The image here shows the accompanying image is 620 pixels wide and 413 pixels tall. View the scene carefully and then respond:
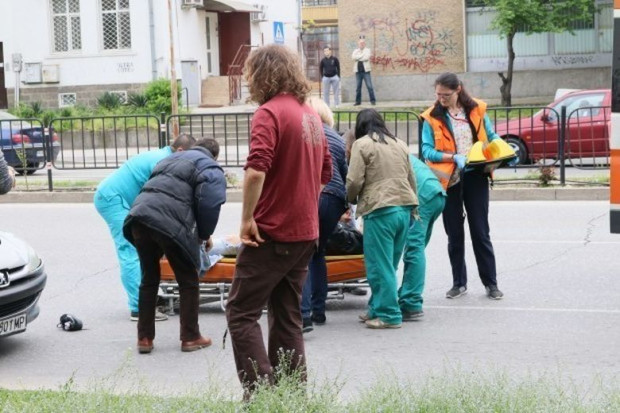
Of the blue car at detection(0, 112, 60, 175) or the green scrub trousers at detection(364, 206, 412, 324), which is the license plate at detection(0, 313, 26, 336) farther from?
the blue car at detection(0, 112, 60, 175)

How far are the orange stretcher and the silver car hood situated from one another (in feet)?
4.63

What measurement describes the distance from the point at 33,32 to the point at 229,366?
31.3 metres

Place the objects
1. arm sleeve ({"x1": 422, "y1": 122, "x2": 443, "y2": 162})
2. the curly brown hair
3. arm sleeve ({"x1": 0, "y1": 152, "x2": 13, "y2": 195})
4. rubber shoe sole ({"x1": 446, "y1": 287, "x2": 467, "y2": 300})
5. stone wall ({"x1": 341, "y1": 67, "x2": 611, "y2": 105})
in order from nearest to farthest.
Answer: the curly brown hair → arm sleeve ({"x1": 0, "y1": 152, "x2": 13, "y2": 195}) → arm sleeve ({"x1": 422, "y1": 122, "x2": 443, "y2": 162}) → rubber shoe sole ({"x1": 446, "y1": 287, "x2": 467, "y2": 300}) → stone wall ({"x1": 341, "y1": 67, "x2": 611, "y2": 105})

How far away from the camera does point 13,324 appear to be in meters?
8.25

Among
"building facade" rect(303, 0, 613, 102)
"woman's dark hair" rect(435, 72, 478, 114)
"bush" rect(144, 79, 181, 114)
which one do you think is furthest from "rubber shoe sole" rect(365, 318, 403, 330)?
"building facade" rect(303, 0, 613, 102)

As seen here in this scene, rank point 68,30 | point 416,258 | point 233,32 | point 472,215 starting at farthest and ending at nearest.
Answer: point 233,32
point 68,30
point 472,215
point 416,258

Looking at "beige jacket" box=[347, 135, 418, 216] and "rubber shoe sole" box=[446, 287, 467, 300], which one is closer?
"beige jacket" box=[347, 135, 418, 216]

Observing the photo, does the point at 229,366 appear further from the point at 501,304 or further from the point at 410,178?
the point at 501,304

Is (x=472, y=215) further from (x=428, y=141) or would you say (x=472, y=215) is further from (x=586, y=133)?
(x=586, y=133)

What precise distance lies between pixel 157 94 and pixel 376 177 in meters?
25.9

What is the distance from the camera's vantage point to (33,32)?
37500 mm

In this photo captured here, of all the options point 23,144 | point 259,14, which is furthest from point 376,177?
point 259,14

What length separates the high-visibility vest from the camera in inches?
386

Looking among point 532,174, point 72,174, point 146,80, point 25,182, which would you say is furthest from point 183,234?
point 146,80
